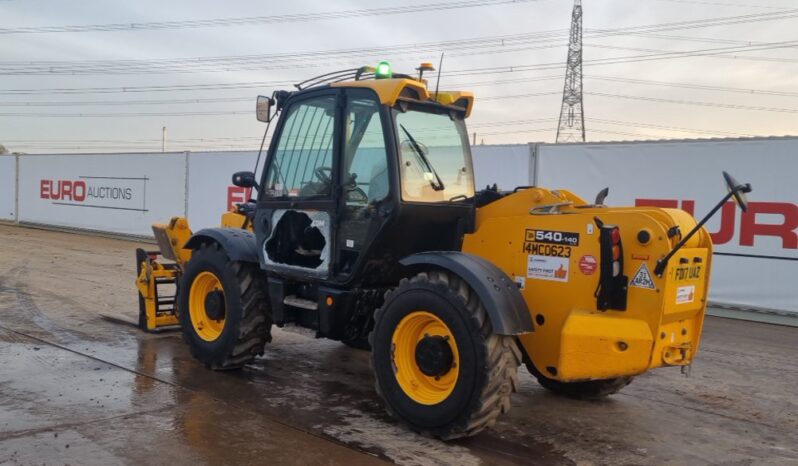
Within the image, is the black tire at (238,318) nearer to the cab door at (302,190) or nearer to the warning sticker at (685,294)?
the cab door at (302,190)

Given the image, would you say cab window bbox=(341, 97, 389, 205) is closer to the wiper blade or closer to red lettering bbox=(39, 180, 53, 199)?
the wiper blade

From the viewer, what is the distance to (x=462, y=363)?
4.36 metres

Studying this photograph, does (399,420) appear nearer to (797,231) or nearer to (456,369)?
(456,369)

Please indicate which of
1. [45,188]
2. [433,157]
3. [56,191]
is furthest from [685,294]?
[45,188]

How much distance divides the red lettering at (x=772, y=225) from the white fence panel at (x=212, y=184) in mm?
10689

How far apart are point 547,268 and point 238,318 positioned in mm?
2735

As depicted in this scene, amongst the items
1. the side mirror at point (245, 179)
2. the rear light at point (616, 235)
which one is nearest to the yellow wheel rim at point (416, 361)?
the rear light at point (616, 235)

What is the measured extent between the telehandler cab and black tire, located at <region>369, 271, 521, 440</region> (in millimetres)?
11

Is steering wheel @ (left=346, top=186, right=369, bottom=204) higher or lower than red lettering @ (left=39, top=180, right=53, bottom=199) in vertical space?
higher

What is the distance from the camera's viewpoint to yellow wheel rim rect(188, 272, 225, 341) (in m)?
6.38

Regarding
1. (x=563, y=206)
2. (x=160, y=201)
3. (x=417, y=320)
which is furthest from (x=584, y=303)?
(x=160, y=201)

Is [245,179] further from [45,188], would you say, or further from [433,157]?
[45,188]

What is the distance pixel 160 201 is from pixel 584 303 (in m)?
16.1

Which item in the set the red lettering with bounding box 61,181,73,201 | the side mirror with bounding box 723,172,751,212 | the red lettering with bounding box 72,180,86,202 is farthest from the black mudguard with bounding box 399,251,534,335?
the red lettering with bounding box 61,181,73,201
